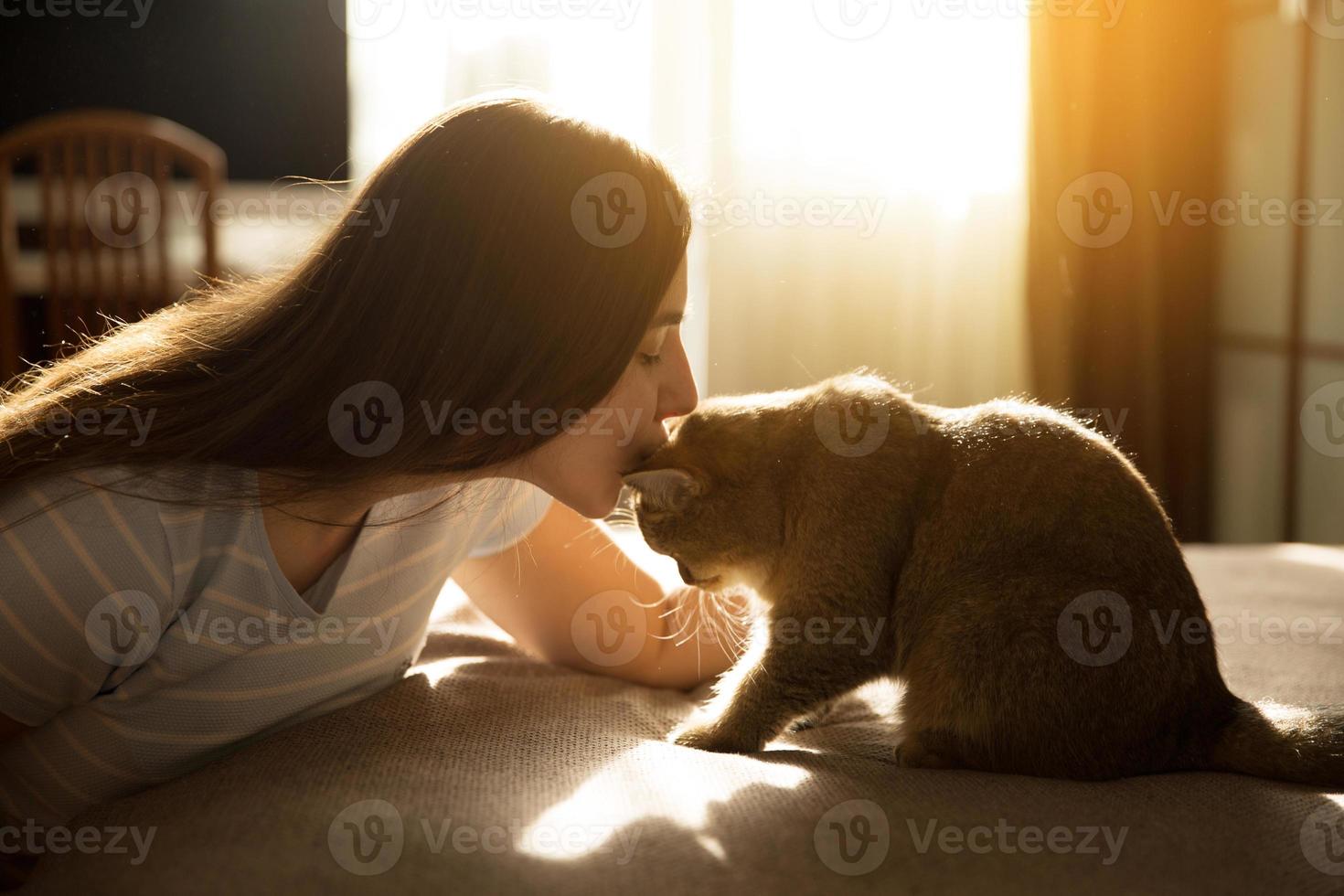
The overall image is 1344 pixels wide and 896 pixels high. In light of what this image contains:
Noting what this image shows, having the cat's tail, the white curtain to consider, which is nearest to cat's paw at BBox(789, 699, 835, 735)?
the cat's tail

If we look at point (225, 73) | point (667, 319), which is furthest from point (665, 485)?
point (225, 73)

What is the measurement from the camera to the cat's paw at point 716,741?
3.98 feet

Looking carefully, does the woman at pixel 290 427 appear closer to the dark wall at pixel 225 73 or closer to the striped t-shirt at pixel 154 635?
the striped t-shirt at pixel 154 635

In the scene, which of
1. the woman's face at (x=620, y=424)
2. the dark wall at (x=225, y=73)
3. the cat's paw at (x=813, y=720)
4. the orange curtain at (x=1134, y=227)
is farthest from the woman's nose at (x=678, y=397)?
the dark wall at (x=225, y=73)

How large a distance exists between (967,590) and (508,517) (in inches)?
24.3

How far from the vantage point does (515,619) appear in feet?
4.96

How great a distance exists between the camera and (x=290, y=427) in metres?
1.06

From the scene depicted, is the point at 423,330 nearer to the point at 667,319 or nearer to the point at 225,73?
the point at 667,319

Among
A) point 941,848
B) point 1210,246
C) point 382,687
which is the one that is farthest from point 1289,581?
point 1210,246

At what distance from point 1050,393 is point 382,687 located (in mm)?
2696

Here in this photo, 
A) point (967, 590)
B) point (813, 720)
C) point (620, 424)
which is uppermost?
point (620, 424)

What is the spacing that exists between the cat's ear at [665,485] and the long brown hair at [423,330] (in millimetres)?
235

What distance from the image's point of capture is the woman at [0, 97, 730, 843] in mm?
1036

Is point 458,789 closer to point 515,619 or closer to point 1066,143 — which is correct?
point 515,619
